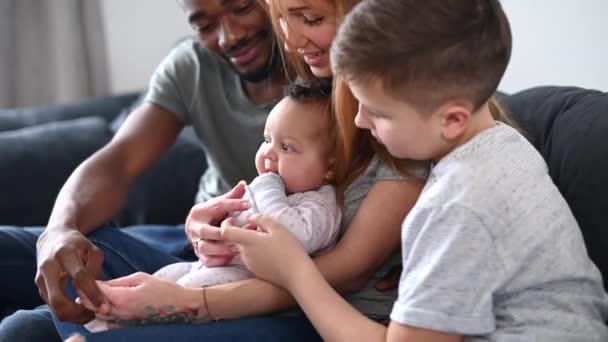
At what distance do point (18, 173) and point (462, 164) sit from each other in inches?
67.4

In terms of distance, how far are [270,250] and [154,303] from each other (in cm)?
22

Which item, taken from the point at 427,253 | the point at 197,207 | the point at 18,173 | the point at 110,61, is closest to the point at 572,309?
the point at 427,253

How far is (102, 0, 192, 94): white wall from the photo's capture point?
3.22 m

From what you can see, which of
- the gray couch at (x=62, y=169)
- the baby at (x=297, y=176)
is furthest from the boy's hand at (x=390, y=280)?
the gray couch at (x=62, y=169)

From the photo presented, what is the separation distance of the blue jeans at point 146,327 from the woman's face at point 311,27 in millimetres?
477

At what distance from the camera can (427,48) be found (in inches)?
38.4

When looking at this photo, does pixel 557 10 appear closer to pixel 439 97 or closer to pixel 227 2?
pixel 227 2

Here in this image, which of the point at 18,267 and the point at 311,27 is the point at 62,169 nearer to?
the point at 18,267

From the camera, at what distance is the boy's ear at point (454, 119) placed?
101 cm

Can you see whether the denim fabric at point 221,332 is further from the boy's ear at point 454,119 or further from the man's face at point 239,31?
the man's face at point 239,31

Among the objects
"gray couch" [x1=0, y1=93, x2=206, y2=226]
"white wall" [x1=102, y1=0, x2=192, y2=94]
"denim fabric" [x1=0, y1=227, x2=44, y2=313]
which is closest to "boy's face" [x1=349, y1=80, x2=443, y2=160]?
"denim fabric" [x1=0, y1=227, x2=44, y2=313]

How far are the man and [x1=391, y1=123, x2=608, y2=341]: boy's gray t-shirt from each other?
0.68 meters

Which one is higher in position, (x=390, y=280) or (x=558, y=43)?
(x=558, y=43)

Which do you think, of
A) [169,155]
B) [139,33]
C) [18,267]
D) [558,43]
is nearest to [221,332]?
[18,267]
